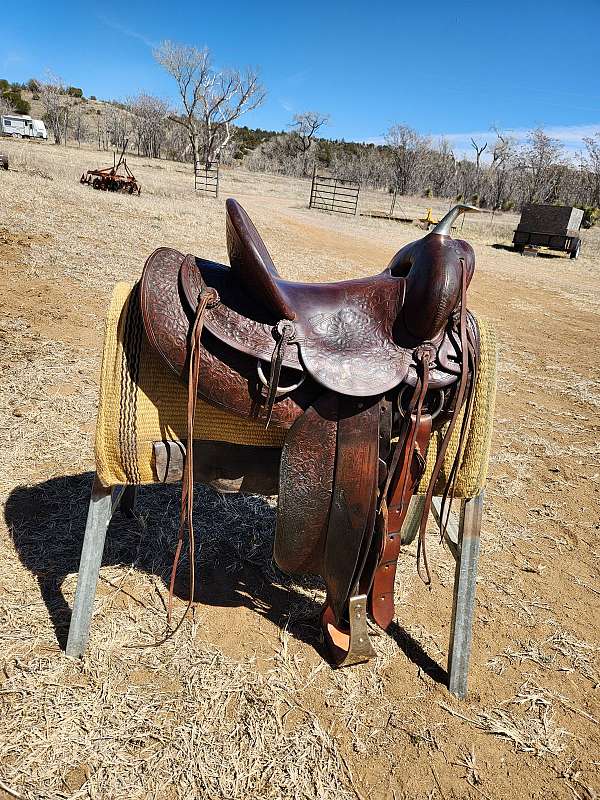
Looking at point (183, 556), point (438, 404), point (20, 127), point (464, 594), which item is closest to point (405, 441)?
point (438, 404)

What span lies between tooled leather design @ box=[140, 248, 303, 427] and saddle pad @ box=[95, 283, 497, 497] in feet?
0.17

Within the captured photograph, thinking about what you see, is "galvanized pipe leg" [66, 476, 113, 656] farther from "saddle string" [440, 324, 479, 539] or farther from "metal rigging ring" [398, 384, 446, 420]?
"saddle string" [440, 324, 479, 539]

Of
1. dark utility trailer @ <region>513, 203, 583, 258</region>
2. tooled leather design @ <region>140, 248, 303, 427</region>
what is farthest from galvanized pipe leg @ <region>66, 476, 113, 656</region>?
dark utility trailer @ <region>513, 203, 583, 258</region>

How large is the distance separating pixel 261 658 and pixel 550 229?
14.8m

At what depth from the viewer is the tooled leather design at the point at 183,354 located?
1.28m

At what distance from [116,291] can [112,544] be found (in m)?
1.12

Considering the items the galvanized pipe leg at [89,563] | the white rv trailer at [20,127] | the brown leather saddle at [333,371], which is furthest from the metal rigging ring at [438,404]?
the white rv trailer at [20,127]

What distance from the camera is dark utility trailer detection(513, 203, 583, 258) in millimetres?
13461

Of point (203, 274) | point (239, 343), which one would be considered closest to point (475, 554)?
point (239, 343)

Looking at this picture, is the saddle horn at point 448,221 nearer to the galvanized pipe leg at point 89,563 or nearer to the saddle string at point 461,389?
the saddle string at point 461,389

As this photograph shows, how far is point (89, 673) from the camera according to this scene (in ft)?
4.99

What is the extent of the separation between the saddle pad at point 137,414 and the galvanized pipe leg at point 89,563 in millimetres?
96

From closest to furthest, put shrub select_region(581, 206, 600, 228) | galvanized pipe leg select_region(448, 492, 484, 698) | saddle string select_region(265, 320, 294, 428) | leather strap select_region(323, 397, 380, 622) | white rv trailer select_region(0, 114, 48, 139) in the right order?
saddle string select_region(265, 320, 294, 428) → leather strap select_region(323, 397, 380, 622) → galvanized pipe leg select_region(448, 492, 484, 698) → shrub select_region(581, 206, 600, 228) → white rv trailer select_region(0, 114, 48, 139)

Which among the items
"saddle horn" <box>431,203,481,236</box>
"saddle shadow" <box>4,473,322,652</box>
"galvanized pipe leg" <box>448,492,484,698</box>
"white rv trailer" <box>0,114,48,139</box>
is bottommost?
"saddle shadow" <box>4,473,322,652</box>
